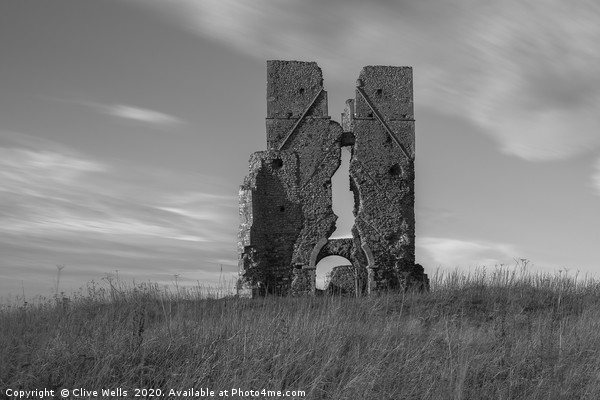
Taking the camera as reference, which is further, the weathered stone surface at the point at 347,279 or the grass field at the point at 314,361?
the weathered stone surface at the point at 347,279

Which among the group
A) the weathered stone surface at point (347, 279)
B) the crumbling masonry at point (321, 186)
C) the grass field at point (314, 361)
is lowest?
the grass field at point (314, 361)

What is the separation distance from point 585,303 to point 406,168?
764cm

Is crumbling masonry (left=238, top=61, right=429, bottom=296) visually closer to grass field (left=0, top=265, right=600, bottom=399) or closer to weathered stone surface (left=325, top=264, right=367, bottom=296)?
weathered stone surface (left=325, top=264, right=367, bottom=296)

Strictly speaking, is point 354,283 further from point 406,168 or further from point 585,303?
point 585,303

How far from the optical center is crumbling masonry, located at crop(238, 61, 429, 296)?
20.1 m

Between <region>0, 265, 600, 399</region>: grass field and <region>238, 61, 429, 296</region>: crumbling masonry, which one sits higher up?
<region>238, 61, 429, 296</region>: crumbling masonry

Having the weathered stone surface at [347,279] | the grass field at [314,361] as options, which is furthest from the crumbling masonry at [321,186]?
the grass field at [314,361]

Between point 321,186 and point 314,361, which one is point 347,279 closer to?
point 321,186

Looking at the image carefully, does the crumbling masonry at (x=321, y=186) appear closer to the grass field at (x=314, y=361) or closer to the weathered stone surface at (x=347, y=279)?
the weathered stone surface at (x=347, y=279)

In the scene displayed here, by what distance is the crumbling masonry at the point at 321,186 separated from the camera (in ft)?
66.0

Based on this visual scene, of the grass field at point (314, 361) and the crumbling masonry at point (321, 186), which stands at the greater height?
the crumbling masonry at point (321, 186)

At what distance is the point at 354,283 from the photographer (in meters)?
20.3

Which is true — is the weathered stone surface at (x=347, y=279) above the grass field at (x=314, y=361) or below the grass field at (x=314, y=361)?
above

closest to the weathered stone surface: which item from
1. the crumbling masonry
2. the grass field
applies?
the crumbling masonry
